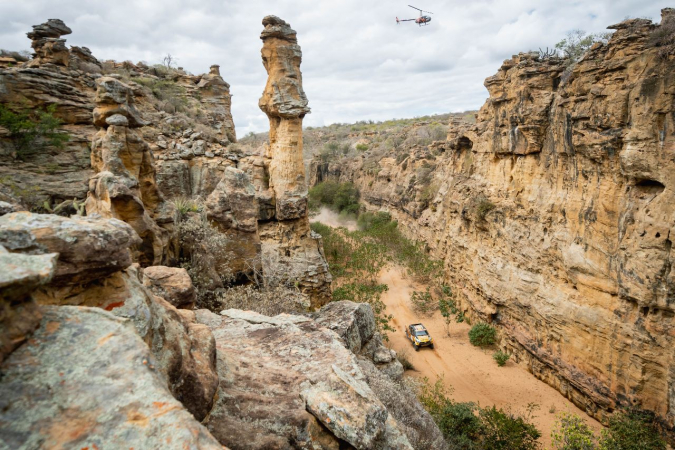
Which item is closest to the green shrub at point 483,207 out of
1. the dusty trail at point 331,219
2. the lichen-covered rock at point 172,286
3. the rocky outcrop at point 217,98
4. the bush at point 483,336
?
the bush at point 483,336

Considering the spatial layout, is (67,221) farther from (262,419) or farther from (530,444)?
(530,444)

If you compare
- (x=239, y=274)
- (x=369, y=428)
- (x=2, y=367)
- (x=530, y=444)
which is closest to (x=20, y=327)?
(x=2, y=367)

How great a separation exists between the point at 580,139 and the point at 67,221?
1232 centimetres

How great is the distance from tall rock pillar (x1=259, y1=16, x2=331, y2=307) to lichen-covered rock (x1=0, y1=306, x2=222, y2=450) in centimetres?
1150

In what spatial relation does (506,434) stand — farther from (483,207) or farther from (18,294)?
(18,294)

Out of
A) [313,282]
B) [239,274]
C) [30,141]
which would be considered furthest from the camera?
[313,282]

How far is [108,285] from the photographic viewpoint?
274cm

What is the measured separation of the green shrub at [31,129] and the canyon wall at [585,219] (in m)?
17.5

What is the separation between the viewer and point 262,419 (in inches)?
124

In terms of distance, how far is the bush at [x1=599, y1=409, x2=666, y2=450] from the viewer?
7.70 meters

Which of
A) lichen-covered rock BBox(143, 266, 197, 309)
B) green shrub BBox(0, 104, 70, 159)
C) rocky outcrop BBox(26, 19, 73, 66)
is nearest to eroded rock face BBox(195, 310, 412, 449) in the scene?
lichen-covered rock BBox(143, 266, 197, 309)

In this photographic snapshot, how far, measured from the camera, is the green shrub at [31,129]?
12.5 meters

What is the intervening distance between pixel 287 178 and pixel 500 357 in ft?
35.7

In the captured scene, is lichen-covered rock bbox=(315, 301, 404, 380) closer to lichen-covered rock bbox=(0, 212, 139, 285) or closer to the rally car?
lichen-covered rock bbox=(0, 212, 139, 285)
